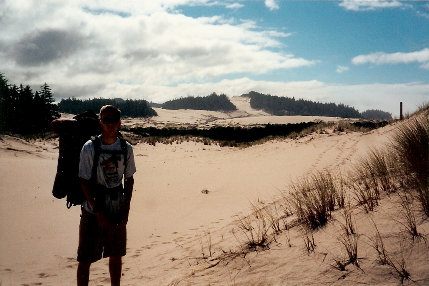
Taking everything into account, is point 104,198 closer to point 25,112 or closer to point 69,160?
point 69,160

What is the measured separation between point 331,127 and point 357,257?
60.4ft

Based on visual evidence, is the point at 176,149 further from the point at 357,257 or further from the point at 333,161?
the point at 357,257

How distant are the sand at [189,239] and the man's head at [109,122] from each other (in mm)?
1613

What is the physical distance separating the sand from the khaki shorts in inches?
31.8

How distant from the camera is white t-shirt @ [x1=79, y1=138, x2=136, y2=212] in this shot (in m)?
2.49

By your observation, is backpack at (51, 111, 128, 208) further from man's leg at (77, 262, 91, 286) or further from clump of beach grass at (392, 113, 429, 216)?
clump of beach grass at (392, 113, 429, 216)

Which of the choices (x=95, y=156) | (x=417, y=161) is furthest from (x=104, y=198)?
(x=417, y=161)

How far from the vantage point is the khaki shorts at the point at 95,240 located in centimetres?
254

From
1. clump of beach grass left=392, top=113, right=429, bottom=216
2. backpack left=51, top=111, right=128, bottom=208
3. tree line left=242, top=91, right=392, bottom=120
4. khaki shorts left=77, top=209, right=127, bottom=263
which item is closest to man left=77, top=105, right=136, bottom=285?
khaki shorts left=77, top=209, right=127, bottom=263

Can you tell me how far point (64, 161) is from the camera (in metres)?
2.74

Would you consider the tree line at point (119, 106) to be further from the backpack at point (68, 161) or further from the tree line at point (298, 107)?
the backpack at point (68, 161)

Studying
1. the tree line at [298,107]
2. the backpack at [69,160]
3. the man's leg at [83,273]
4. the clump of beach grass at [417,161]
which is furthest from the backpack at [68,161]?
the tree line at [298,107]

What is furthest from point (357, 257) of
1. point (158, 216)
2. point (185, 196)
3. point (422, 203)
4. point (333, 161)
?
point (333, 161)

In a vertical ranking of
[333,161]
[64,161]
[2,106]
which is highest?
[2,106]
